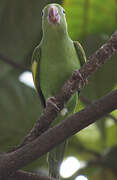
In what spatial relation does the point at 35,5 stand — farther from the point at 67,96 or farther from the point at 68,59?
the point at 67,96

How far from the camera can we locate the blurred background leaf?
2117 mm

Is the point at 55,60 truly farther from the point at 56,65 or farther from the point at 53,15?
the point at 53,15

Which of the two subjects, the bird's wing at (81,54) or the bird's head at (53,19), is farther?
the bird's wing at (81,54)

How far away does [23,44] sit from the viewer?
2.23 meters

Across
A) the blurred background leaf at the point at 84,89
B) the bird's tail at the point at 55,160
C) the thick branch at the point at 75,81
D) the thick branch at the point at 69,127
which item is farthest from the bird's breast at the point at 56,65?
the blurred background leaf at the point at 84,89

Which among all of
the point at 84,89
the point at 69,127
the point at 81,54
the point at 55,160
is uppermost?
the point at 69,127

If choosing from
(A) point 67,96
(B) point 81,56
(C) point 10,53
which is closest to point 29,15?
(C) point 10,53

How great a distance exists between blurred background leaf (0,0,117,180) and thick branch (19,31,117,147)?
1.08 m

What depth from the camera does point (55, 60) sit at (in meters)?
1.44

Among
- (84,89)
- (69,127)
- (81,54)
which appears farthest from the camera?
(84,89)

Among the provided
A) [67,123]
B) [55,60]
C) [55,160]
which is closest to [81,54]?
[55,60]

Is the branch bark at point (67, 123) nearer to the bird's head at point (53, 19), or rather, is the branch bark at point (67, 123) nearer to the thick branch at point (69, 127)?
the thick branch at point (69, 127)

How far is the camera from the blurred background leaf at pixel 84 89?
2117mm

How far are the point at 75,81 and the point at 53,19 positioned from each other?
48 centimetres
